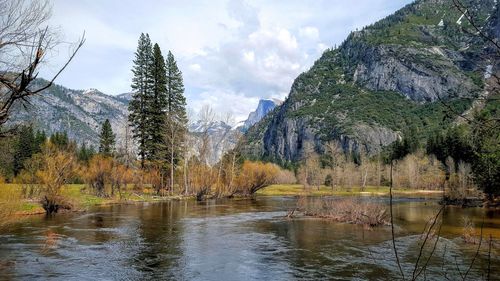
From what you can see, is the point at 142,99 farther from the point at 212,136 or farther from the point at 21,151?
the point at 21,151

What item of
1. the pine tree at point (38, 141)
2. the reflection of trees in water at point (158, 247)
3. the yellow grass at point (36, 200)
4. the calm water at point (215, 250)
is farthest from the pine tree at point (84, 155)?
the calm water at point (215, 250)

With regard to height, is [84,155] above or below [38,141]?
below

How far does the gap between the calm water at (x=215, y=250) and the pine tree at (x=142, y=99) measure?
111 ft

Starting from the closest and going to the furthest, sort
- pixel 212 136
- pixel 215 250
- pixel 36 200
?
pixel 215 250, pixel 36 200, pixel 212 136

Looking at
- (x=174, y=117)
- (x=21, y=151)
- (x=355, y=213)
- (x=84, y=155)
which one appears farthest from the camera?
(x=84, y=155)

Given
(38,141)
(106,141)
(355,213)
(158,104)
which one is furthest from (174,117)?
(38,141)

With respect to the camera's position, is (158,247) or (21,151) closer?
(158,247)

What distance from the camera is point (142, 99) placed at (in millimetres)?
68938

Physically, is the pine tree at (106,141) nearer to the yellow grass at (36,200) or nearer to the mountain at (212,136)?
the mountain at (212,136)

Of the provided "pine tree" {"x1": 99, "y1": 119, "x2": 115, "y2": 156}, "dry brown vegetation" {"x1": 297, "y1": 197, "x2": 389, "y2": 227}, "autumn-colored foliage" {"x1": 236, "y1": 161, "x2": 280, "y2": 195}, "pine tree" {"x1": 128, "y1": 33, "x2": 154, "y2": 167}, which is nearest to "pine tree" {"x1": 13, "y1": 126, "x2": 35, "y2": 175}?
"pine tree" {"x1": 99, "y1": 119, "x2": 115, "y2": 156}

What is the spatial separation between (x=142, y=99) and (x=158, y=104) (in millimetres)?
2755

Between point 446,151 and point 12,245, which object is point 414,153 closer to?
point 446,151

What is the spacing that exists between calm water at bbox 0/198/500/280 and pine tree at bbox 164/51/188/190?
106ft

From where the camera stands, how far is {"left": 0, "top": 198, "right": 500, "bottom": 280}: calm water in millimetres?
16234
